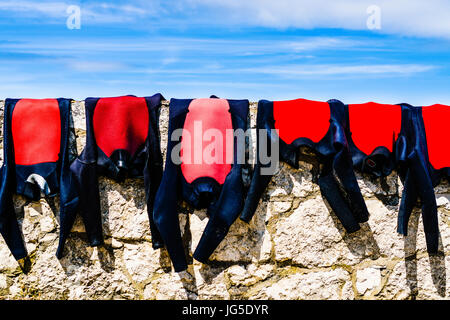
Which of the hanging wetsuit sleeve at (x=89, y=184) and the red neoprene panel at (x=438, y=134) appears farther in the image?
the red neoprene panel at (x=438, y=134)

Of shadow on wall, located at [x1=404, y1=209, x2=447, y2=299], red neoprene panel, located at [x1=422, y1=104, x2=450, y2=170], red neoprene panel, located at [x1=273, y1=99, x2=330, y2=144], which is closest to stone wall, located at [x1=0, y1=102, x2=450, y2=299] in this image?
shadow on wall, located at [x1=404, y1=209, x2=447, y2=299]

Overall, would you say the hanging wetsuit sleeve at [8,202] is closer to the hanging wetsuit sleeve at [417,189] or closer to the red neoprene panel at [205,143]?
the red neoprene panel at [205,143]

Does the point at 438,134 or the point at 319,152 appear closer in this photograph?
the point at 319,152

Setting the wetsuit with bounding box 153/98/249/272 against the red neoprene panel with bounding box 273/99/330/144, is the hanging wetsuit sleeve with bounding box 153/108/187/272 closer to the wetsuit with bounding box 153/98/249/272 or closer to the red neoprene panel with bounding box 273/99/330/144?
the wetsuit with bounding box 153/98/249/272

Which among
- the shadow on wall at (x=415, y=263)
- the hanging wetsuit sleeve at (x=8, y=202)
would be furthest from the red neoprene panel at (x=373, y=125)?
the hanging wetsuit sleeve at (x=8, y=202)

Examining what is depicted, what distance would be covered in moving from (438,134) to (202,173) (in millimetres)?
1300

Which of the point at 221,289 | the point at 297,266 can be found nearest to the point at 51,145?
the point at 221,289

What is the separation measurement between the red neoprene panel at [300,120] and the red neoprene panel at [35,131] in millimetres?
1154

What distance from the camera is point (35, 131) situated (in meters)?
Answer: 2.18

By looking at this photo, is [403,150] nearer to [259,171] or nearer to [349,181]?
[349,181]

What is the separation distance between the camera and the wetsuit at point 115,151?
2.13 m

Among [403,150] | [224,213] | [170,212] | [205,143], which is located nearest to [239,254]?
[224,213]

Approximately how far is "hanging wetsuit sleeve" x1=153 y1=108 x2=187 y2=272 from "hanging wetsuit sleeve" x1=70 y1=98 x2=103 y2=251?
1.08 ft

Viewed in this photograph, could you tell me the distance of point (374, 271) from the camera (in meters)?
2.22
